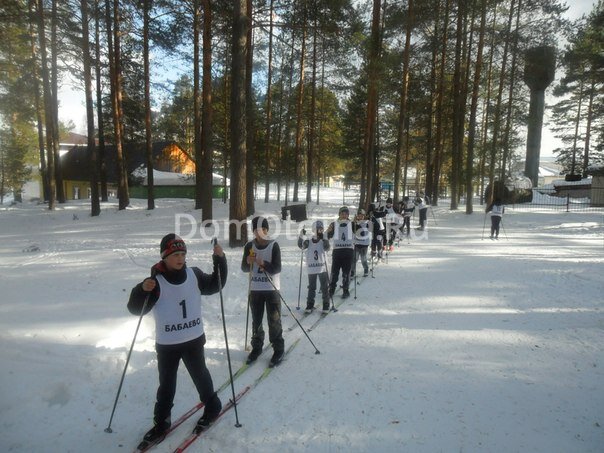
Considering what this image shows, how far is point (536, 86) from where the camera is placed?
29797 millimetres

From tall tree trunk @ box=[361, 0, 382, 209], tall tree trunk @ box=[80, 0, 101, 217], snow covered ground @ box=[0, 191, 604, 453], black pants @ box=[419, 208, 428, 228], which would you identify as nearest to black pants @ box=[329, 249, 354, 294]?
Result: snow covered ground @ box=[0, 191, 604, 453]

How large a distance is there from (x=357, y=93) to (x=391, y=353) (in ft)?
94.8

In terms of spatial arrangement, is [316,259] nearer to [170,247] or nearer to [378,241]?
[170,247]

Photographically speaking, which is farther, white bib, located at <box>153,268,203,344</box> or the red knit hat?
white bib, located at <box>153,268,203,344</box>

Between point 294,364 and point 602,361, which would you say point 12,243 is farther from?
point 602,361

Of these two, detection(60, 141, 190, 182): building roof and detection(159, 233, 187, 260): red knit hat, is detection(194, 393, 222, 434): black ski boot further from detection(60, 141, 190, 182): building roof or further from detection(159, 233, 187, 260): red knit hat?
detection(60, 141, 190, 182): building roof

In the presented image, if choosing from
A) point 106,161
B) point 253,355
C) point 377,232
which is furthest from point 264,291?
point 106,161

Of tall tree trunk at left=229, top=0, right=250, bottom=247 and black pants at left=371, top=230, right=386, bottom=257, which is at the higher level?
tall tree trunk at left=229, top=0, right=250, bottom=247

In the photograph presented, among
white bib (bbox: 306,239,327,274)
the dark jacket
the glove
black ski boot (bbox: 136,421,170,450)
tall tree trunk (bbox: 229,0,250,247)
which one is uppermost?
tall tree trunk (bbox: 229,0,250,247)

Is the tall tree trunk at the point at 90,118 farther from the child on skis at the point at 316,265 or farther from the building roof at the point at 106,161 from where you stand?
the child on skis at the point at 316,265

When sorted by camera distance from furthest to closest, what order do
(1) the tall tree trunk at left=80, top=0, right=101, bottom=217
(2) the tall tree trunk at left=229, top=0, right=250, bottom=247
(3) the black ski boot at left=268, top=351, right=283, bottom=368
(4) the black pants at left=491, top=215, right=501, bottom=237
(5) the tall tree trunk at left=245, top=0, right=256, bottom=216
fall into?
(1) the tall tree trunk at left=80, top=0, right=101, bottom=217 → (4) the black pants at left=491, top=215, right=501, bottom=237 → (5) the tall tree trunk at left=245, top=0, right=256, bottom=216 → (2) the tall tree trunk at left=229, top=0, right=250, bottom=247 → (3) the black ski boot at left=268, top=351, right=283, bottom=368

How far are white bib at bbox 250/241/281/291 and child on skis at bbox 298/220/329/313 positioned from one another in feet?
5.86

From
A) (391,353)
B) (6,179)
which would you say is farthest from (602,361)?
(6,179)

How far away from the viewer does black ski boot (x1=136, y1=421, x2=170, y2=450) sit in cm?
346
